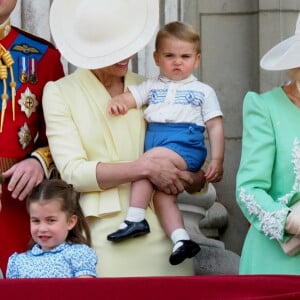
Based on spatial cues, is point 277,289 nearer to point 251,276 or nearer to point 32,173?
point 251,276

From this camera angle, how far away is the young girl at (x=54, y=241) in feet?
16.6

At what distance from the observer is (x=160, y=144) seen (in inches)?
213

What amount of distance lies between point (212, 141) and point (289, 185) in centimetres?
38

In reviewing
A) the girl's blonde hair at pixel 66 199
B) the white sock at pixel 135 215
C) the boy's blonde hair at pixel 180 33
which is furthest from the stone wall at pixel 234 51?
the girl's blonde hair at pixel 66 199

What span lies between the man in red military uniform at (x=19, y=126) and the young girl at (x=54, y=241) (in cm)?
23

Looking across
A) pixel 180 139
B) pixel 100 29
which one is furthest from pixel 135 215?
pixel 100 29

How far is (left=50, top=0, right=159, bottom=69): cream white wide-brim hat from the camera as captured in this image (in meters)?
5.45

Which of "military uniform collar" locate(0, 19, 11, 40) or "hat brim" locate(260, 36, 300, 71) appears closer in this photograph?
"hat brim" locate(260, 36, 300, 71)

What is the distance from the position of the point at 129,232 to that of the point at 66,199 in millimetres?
251

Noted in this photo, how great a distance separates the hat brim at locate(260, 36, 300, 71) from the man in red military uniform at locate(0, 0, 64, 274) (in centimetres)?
77

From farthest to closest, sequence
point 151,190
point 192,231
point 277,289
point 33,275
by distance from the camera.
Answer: point 192,231, point 151,190, point 33,275, point 277,289

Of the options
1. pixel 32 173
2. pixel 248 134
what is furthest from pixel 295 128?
pixel 32 173

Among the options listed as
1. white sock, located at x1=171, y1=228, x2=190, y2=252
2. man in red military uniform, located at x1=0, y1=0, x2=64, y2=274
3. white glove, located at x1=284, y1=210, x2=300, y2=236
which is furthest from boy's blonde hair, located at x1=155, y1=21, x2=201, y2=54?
white glove, located at x1=284, y1=210, x2=300, y2=236

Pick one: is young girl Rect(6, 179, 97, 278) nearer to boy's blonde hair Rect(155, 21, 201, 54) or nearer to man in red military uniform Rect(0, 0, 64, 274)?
man in red military uniform Rect(0, 0, 64, 274)
